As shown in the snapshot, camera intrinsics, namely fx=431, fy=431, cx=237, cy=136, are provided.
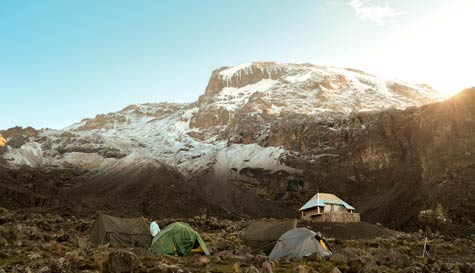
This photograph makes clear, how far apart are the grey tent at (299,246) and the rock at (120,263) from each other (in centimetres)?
883

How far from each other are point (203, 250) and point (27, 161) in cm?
12629

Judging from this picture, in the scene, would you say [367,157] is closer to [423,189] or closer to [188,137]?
[423,189]

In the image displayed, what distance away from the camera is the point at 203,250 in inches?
955

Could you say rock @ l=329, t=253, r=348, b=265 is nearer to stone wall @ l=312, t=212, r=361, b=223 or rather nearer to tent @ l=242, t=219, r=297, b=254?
tent @ l=242, t=219, r=297, b=254

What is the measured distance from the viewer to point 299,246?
2147cm

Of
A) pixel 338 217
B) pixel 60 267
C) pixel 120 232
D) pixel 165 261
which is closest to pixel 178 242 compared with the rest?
pixel 120 232

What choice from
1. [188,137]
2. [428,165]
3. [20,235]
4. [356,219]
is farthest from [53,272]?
[188,137]

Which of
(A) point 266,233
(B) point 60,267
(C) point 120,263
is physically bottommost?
(A) point 266,233

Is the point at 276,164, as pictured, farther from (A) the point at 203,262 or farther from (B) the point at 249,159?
(A) the point at 203,262

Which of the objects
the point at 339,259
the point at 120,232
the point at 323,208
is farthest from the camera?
the point at 323,208

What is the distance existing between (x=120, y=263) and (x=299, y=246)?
32.4 feet

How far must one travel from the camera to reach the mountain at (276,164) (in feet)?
281

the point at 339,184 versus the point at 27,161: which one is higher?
the point at 27,161

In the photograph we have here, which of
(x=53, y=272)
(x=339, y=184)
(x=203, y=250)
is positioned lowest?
(x=339, y=184)
